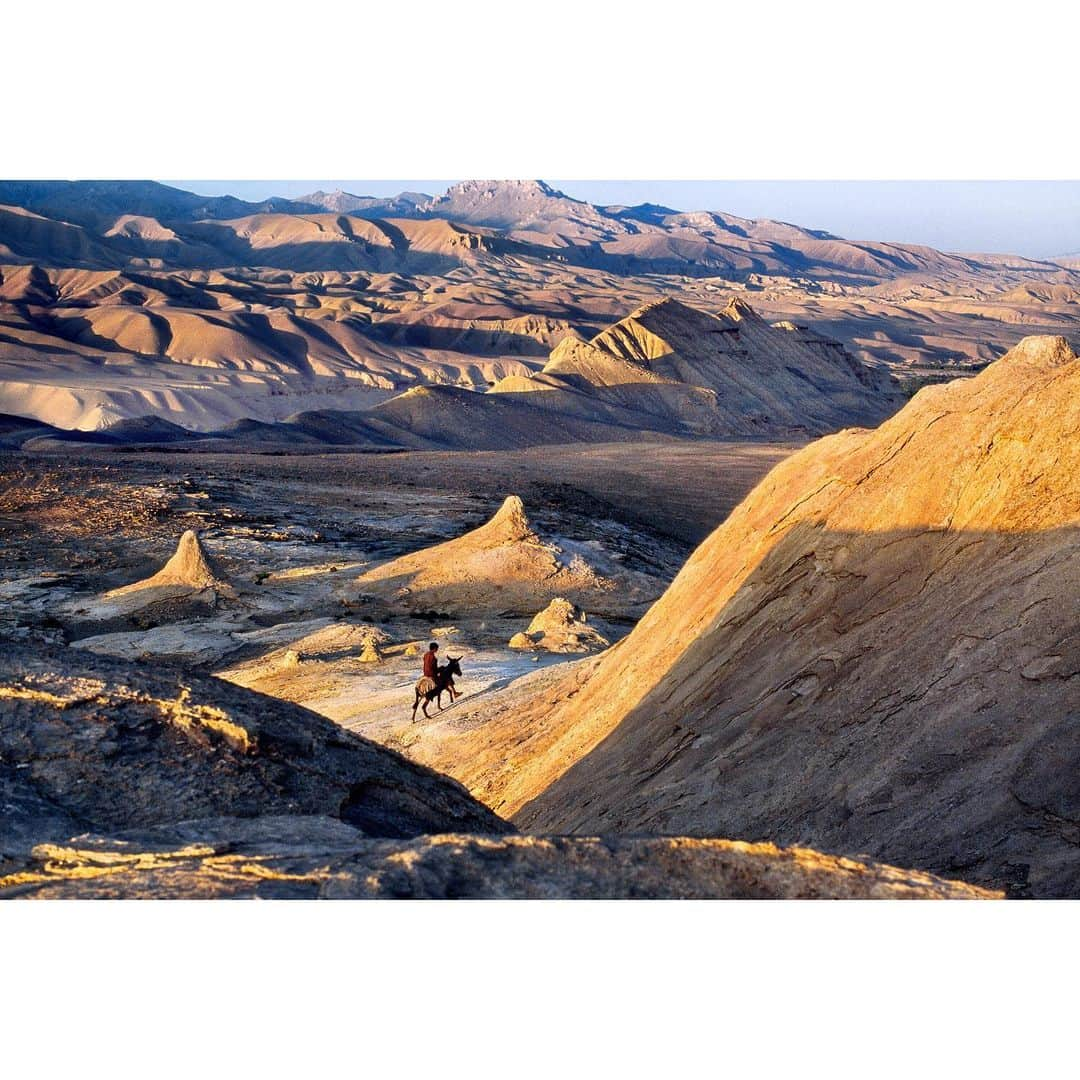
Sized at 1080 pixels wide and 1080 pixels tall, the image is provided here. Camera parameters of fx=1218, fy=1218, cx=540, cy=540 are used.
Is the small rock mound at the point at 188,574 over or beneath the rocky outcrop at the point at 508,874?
beneath

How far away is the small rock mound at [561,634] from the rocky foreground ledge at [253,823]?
452 inches

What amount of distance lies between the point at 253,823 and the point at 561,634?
46.0 ft

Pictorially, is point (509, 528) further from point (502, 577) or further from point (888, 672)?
point (888, 672)

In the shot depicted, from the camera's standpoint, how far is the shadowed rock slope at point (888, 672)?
643cm

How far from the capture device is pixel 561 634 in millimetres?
19172

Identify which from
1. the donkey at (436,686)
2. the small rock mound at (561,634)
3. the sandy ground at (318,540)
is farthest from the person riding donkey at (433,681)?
the small rock mound at (561,634)

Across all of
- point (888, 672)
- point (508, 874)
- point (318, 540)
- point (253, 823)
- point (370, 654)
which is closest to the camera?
point (508, 874)

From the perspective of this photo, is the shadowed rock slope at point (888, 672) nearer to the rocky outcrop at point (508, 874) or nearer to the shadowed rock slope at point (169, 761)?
the rocky outcrop at point (508, 874)

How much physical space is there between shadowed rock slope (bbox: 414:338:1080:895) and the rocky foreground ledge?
191 centimetres

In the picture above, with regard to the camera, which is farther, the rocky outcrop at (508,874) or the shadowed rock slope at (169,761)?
the shadowed rock slope at (169,761)

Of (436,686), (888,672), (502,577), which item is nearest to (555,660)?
(436,686)

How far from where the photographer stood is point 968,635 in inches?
289

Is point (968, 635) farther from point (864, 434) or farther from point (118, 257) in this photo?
point (118, 257)

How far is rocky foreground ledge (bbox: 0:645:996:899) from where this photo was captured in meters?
4.03
